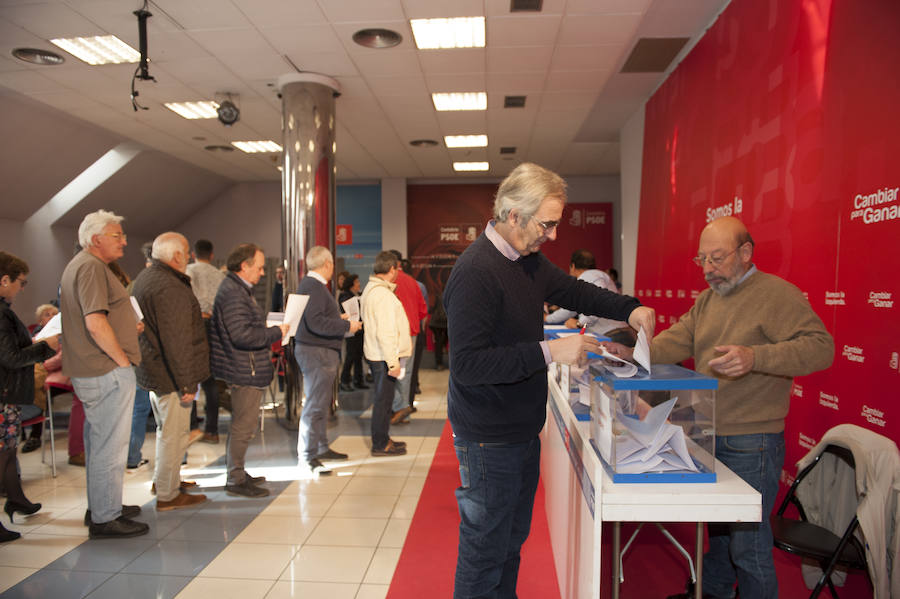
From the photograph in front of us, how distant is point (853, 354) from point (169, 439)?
3.75m

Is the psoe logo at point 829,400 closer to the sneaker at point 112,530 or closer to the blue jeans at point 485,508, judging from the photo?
the blue jeans at point 485,508

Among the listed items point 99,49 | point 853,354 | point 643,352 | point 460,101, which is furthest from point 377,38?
point 643,352

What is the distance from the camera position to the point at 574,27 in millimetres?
4895

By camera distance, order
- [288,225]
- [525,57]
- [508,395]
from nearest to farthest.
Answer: [508,395]
[525,57]
[288,225]

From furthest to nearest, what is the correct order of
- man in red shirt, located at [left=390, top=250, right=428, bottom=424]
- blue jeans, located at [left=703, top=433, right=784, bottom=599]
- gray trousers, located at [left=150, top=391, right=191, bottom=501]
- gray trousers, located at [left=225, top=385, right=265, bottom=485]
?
man in red shirt, located at [left=390, top=250, right=428, bottom=424], gray trousers, located at [left=225, top=385, right=265, bottom=485], gray trousers, located at [left=150, top=391, right=191, bottom=501], blue jeans, located at [left=703, top=433, right=784, bottom=599]

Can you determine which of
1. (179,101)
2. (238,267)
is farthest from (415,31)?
(179,101)

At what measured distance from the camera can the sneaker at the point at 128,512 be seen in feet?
11.1

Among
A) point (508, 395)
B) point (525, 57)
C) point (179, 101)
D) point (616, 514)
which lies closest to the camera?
point (616, 514)

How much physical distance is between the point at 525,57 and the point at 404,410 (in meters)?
3.69

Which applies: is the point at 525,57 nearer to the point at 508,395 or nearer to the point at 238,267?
the point at 238,267

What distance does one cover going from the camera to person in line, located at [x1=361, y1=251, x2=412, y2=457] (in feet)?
15.1

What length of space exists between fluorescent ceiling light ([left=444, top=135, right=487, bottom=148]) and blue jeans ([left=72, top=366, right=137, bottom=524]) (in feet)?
21.7

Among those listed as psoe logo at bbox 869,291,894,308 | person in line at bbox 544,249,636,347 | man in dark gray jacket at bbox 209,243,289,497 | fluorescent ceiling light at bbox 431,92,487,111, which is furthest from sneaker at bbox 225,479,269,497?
fluorescent ceiling light at bbox 431,92,487,111

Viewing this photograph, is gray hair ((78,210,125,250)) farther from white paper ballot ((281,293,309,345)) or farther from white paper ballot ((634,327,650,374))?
white paper ballot ((634,327,650,374))
